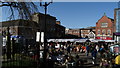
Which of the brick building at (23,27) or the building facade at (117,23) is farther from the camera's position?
the building facade at (117,23)

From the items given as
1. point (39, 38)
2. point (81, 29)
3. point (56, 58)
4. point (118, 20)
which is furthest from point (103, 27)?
Result: point (39, 38)

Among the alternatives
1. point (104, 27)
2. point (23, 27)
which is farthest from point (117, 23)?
point (23, 27)

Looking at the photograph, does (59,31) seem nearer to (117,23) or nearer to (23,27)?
(117,23)

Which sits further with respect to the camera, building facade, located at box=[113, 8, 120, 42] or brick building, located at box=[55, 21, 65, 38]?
brick building, located at box=[55, 21, 65, 38]

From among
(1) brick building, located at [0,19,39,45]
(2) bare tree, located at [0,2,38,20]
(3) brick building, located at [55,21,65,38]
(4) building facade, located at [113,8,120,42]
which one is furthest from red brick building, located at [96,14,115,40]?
(2) bare tree, located at [0,2,38,20]

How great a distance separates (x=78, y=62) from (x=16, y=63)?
6039 millimetres

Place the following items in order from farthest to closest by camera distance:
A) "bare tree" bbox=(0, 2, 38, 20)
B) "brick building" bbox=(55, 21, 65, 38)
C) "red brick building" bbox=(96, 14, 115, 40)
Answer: "brick building" bbox=(55, 21, 65, 38), "red brick building" bbox=(96, 14, 115, 40), "bare tree" bbox=(0, 2, 38, 20)

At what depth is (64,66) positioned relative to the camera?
43.3 feet

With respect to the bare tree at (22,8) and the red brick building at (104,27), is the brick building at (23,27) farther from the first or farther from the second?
the red brick building at (104,27)

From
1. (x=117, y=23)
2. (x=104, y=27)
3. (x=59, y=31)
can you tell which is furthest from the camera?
(x=59, y=31)

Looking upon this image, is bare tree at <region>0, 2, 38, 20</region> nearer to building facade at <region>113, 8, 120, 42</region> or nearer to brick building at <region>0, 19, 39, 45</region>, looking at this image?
brick building at <region>0, 19, 39, 45</region>

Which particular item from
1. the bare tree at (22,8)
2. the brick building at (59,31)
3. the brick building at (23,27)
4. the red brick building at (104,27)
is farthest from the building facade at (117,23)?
the bare tree at (22,8)

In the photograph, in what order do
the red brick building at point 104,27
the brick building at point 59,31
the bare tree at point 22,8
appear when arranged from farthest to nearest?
the brick building at point 59,31 < the red brick building at point 104,27 < the bare tree at point 22,8

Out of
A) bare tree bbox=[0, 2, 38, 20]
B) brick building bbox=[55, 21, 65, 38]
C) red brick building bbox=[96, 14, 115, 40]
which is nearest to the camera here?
bare tree bbox=[0, 2, 38, 20]
